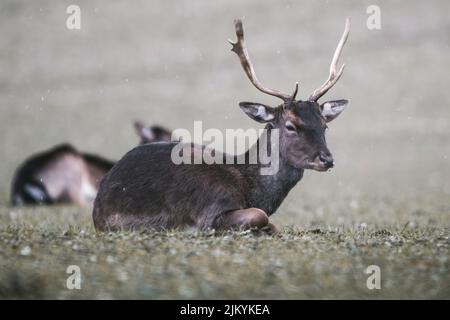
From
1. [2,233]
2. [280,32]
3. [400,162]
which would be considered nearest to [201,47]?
[280,32]

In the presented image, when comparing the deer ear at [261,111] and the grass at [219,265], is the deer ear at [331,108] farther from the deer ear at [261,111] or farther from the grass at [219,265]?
the grass at [219,265]

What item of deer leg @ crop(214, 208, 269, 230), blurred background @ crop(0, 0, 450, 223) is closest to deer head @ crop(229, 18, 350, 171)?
deer leg @ crop(214, 208, 269, 230)

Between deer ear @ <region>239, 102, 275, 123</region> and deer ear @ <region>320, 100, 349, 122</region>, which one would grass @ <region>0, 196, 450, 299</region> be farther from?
deer ear @ <region>320, 100, 349, 122</region>

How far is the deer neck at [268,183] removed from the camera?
10.6m

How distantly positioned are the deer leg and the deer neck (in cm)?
60

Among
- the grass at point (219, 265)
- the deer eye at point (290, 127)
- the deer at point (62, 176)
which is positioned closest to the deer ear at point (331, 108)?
the deer eye at point (290, 127)

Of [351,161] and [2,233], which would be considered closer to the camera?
[2,233]

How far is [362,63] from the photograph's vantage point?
4528 centimetres

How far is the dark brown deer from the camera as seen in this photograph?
1015cm

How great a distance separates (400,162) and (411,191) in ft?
26.7

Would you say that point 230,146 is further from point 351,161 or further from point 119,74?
point 119,74

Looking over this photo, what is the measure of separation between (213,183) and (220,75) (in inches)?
1369

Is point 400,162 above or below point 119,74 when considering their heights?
below
